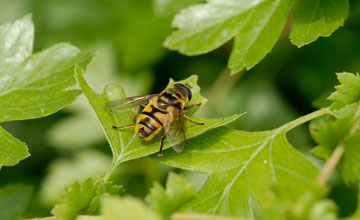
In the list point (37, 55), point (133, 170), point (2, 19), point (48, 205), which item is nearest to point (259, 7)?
point (37, 55)

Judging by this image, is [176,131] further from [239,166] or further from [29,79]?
[29,79]

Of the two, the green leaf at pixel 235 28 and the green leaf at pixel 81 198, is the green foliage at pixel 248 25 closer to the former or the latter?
the green leaf at pixel 235 28

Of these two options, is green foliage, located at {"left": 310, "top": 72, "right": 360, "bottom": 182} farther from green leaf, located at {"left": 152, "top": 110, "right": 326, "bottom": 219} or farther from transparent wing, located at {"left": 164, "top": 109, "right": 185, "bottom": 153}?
transparent wing, located at {"left": 164, "top": 109, "right": 185, "bottom": 153}

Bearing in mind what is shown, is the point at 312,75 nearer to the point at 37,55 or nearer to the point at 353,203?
the point at 353,203

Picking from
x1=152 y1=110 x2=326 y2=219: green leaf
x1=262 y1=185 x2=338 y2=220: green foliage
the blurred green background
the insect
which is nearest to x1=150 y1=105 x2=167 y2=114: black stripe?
the insect

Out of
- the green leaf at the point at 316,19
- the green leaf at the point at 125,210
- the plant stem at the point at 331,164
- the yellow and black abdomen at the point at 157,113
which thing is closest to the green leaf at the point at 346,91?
the green leaf at the point at 316,19

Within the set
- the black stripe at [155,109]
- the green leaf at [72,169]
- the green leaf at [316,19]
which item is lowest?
the green leaf at [72,169]
